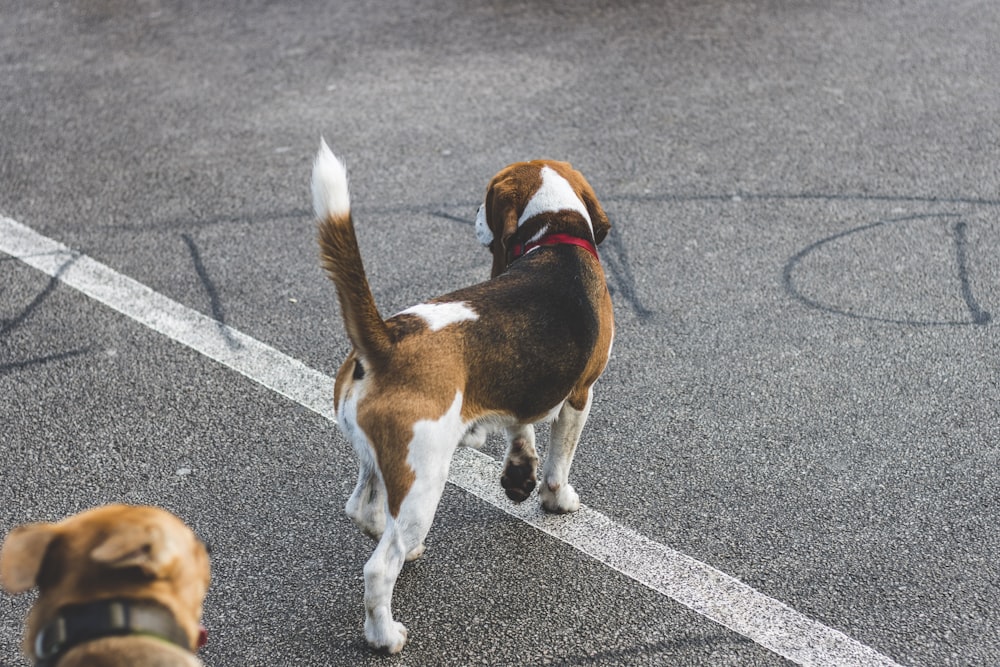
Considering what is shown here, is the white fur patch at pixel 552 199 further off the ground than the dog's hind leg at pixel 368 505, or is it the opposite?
the white fur patch at pixel 552 199

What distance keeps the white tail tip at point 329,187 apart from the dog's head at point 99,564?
3.60 feet

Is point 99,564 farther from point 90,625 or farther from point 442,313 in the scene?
point 442,313

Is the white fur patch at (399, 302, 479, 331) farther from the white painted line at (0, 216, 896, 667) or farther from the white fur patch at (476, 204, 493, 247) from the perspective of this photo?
the white painted line at (0, 216, 896, 667)

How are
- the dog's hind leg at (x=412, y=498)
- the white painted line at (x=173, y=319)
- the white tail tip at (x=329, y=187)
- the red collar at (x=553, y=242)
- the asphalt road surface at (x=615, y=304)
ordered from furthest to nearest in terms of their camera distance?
the white painted line at (x=173, y=319) → the red collar at (x=553, y=242) → the asphalt road surface at (x=615, y=304) → the dog's hind leg at (x=412, y=498) → the white tail tip at (x=329, y=187)

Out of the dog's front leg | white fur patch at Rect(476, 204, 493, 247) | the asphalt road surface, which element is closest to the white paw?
the asphalt road surface

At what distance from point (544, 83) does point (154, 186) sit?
2784mm

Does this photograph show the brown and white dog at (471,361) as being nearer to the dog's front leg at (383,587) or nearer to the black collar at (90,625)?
the dog's front leg at (383,587)

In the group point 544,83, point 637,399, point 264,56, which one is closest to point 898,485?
point 637,399

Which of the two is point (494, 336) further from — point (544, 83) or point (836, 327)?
point (544, 83)

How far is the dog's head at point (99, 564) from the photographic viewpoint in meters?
2.22

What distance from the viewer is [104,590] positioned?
88.2 inches

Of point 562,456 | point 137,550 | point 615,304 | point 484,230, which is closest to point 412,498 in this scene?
point 562,456

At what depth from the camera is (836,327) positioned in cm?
496

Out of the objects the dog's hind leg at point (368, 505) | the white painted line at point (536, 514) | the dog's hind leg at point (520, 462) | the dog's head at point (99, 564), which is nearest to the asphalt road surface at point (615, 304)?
the white painted line at point (536, 514)
